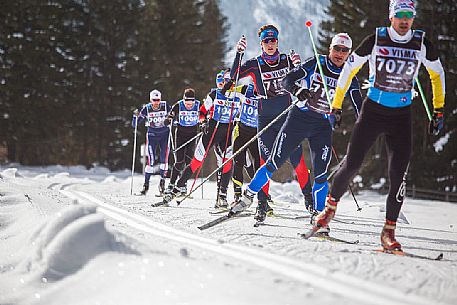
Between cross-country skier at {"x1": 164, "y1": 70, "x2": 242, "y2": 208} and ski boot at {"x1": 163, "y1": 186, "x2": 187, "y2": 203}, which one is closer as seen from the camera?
ski boot at {"x1": 163, "y1": 186, "x2": 187, "y2": 203}

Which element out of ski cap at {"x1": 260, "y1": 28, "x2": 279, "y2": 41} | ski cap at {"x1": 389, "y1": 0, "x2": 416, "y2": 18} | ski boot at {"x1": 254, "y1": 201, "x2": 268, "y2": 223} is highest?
ski cap at {"x1": 260, "y1": 28, "x2": 279, "y2": 41}

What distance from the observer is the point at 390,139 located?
512 centimetres

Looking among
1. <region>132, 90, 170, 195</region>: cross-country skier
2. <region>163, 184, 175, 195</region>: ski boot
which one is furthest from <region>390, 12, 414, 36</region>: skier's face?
<region>132, 90, 170, 195</region>: cross-country skier

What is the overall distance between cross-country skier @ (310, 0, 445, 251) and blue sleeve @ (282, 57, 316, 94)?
106 cm

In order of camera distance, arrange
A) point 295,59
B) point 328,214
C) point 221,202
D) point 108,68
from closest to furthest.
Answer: point 328,214, point 295,59, point 221,202, point 108,68

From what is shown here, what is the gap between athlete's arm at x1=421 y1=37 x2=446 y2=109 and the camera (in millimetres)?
5043

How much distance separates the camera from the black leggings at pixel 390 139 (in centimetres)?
504

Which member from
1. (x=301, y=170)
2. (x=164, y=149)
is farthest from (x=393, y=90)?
(x=164, y=149)

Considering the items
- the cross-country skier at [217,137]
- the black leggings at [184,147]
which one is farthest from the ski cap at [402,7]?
the black leggings at [184,147]

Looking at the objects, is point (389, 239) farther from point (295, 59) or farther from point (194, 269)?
point (295, 59)

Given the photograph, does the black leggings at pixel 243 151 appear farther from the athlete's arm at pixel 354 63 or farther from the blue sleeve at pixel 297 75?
the athlete's arm at pixel 354 63

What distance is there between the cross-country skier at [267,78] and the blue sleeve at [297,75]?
0.89 m

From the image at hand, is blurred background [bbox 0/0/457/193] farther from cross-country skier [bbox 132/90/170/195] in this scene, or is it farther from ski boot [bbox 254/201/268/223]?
ski boot [bbox 254/201/268/223]

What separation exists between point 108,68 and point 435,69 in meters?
28.0
